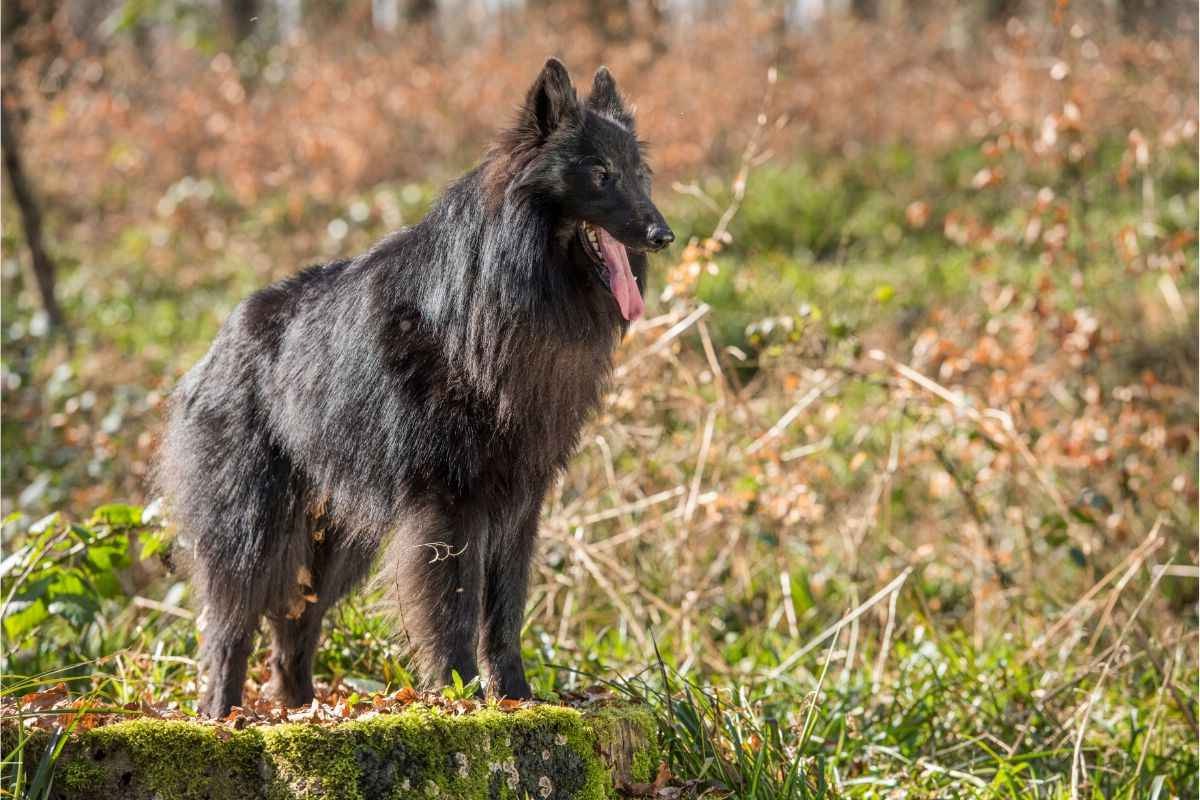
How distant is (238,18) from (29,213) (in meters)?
7.82

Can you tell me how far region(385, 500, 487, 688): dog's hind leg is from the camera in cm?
357

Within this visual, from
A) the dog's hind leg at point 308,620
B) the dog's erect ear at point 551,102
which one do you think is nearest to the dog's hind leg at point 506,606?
the dog's hind leg at point 308,620

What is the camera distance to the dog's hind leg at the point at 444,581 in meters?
3.57

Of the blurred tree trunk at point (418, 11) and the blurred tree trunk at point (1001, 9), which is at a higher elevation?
the blurred tree trunk at point (418, 11)

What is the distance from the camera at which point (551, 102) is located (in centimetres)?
352

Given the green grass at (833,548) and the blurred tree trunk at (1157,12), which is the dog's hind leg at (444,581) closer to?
the green grass at (833,548)

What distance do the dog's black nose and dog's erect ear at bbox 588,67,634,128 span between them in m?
0.64

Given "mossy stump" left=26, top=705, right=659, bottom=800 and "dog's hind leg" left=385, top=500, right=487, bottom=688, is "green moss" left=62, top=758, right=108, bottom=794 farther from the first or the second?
"dog's hind leg" left=385, top=500, right=487, bottom=688

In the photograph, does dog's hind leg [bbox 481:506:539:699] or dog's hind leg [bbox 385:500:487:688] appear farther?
dog's hind leg [bbox 481:506:539:699]

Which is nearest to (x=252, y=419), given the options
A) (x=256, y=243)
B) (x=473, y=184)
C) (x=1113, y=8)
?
(x=473, y=184)

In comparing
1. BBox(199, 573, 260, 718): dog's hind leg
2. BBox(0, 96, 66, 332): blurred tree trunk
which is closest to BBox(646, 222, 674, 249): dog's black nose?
BBox(199, 573, 260, 718): dog's hind leg

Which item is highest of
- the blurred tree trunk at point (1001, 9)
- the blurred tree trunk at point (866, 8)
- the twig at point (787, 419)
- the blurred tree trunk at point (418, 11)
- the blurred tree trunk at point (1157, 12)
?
the blurred tree trunk at point (418, 11)

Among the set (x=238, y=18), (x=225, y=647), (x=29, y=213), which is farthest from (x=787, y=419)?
(x=238, y=18)

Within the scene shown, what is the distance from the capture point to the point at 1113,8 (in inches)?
540
